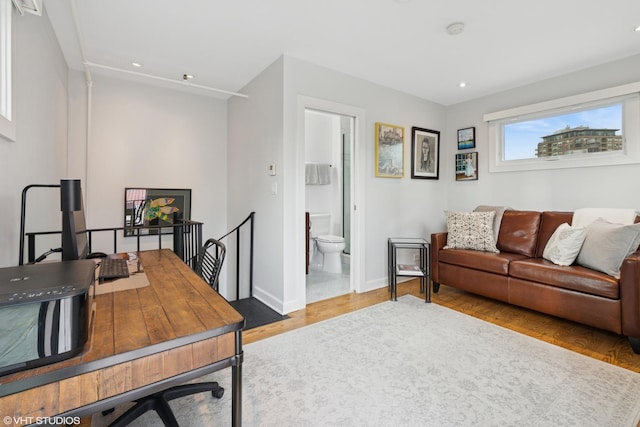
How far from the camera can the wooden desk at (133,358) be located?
62cm

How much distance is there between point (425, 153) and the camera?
4.05 m

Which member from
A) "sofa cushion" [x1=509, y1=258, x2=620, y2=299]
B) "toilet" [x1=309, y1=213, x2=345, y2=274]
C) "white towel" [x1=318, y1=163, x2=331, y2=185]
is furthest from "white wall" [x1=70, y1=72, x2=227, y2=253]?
"sofa cushion" [x1=509, y1=258, x2=620, y2=299]

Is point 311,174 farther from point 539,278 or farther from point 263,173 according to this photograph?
point 539,278

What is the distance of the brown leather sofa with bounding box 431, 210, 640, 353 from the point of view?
2.10m

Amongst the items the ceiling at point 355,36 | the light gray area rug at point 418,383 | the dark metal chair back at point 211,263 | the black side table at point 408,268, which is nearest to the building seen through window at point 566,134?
the ceiling at point 355,36

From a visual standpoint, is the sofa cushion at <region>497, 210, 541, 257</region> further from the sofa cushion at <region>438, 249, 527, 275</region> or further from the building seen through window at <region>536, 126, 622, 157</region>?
the building seen through window at <region>536, 126, 622, 157</region>

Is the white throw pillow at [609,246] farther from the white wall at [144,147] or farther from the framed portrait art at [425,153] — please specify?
the white wall at [144,147]

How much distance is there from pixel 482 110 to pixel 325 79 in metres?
2.27

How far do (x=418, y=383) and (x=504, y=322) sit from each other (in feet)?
4.48

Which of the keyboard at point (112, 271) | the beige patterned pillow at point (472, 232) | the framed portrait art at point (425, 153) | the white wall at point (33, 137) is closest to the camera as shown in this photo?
the keyboard at point (112, 271)

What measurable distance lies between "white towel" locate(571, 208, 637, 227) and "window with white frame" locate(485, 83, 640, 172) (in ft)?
1.72

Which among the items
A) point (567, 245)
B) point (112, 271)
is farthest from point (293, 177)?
point (567, 245)

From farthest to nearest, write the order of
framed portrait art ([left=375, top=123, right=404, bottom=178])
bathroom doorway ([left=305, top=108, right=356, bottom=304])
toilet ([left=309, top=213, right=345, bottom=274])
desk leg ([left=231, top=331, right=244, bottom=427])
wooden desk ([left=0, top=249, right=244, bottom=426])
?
bathroom doorway ([left=305, top=108, right=356, bottom=304]) → toilet ([left=309, top=213, right=345, bottom=274]) → framed portrait art ([left=375, top=123, right=404, bottom=178]) → desk leg ([left=231, top=331, right=244, bottom=427]) → wooden desk ([left=0, top=249, right=244, bottom=426])

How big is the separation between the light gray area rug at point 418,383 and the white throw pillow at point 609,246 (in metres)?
0.78
